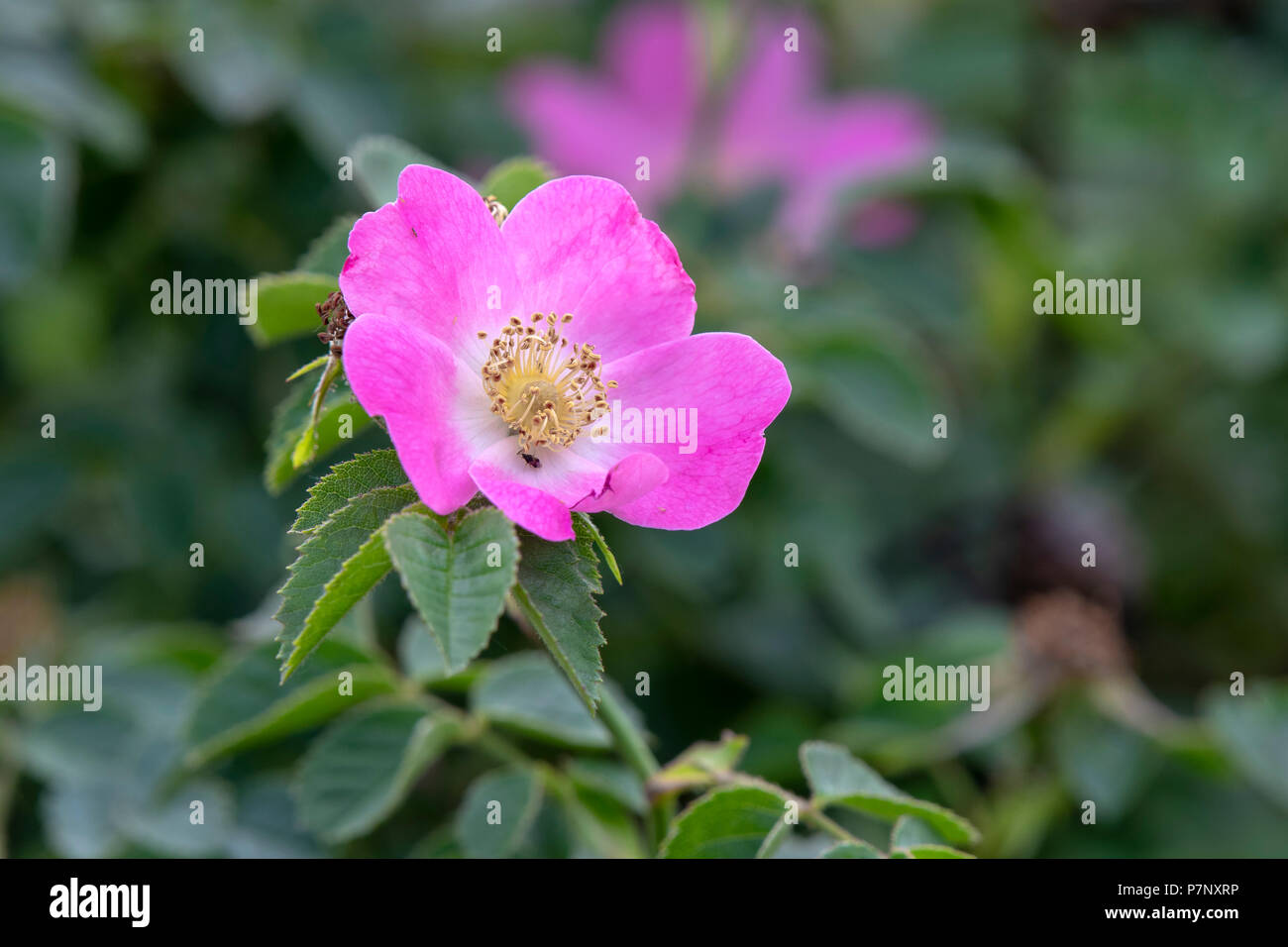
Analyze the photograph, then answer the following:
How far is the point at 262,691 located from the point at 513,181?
1.61 feet

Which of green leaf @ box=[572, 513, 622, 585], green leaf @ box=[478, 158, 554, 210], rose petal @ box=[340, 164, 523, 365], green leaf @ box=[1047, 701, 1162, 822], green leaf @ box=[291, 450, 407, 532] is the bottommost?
green leaf @ box=[1047, 701, 1162, 822]

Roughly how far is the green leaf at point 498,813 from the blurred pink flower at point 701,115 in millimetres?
1181

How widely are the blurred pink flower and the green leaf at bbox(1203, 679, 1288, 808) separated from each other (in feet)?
3.19

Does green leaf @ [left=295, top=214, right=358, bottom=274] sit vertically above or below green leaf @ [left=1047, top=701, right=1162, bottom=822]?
above

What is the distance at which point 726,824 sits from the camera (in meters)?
0.81

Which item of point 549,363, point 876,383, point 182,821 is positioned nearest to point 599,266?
point 549,363

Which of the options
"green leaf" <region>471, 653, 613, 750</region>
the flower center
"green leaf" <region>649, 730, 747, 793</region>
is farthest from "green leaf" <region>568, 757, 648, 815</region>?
the flower center

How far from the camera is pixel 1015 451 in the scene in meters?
2.07

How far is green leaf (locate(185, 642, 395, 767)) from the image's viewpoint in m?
1.03

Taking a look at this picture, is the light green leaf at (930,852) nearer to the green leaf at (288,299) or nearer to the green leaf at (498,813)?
the green leaf at (498,813)

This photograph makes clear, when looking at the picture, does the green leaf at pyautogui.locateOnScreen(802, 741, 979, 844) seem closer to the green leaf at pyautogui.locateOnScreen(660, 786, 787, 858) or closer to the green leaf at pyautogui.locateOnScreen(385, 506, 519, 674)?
the green leaf at pyautogui.locateOnScreen(660, 786, 787, 858)
